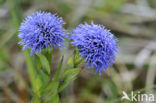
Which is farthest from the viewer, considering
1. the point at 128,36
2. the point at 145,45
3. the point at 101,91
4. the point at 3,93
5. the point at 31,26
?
the point at 128,36

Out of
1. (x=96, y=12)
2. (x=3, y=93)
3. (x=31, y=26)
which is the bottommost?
(x=3, y=93)

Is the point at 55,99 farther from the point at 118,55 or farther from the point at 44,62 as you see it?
the point at 118,55

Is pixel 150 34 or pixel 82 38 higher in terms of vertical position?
pixel 150 34

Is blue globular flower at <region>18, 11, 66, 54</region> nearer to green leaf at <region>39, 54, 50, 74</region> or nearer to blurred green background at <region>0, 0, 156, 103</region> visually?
green leaf at <region>39, 54, 50, 74</region>

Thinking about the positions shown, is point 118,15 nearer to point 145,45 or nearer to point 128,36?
point 128,36

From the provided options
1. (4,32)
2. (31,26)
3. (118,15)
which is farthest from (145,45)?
(31,26)

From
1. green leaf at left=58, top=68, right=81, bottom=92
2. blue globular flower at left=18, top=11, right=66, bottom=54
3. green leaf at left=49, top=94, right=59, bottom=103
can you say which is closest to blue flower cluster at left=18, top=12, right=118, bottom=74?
blue globular flower at left=18, top=11, right=66, bottom=54

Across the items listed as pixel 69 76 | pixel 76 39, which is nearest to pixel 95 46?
pixel 76 39
